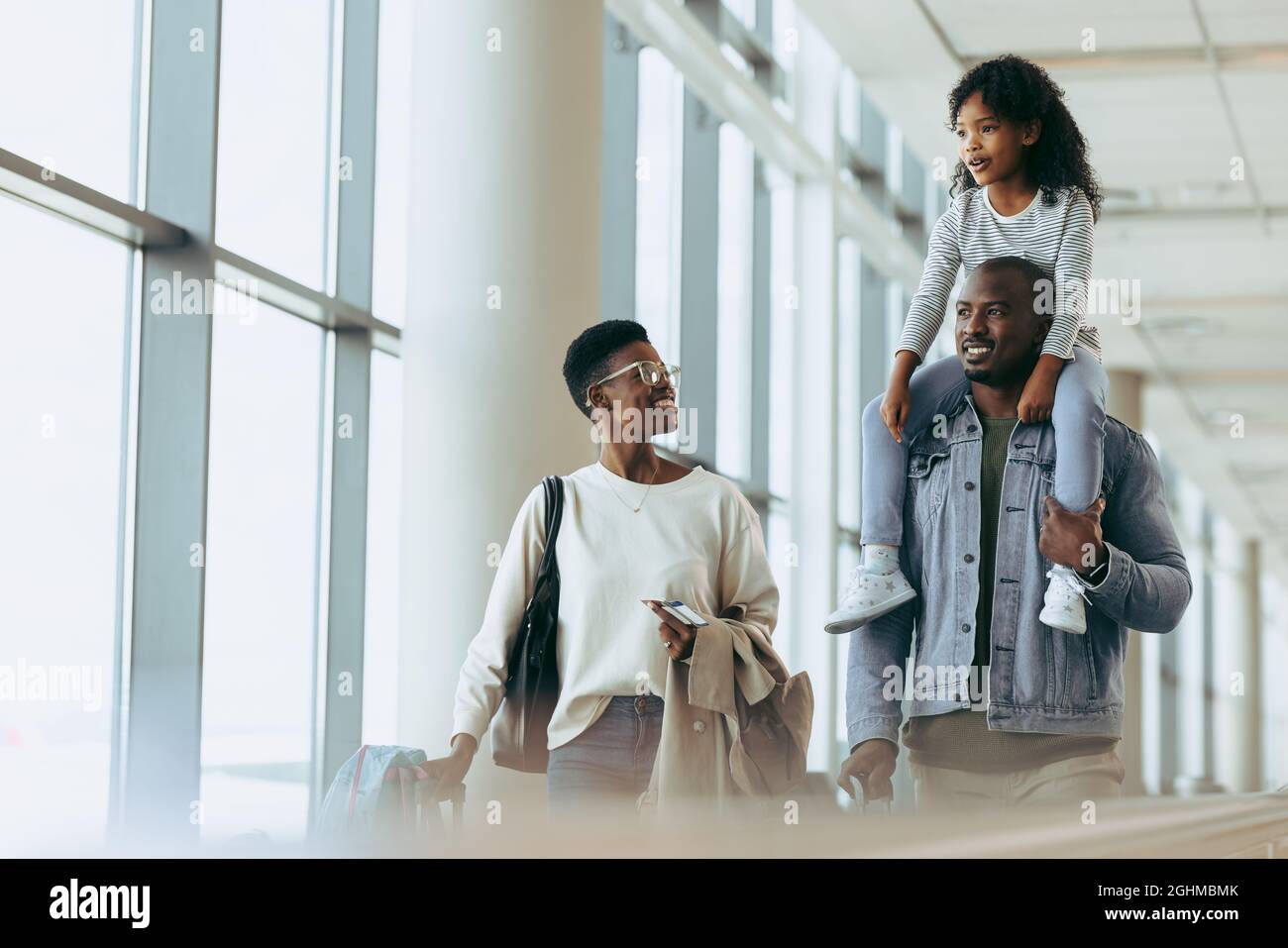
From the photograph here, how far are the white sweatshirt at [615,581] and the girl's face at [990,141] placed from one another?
0.69m

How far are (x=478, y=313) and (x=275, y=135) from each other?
1.12 m

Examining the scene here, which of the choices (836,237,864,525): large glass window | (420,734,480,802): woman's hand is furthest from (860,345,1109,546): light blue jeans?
(836,237,864,525): large glass window

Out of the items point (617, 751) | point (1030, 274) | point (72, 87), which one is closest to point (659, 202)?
point (72, 87)

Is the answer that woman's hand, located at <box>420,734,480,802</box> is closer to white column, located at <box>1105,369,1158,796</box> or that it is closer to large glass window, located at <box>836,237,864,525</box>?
large glass window, located at <box>836,237,864,525</box>

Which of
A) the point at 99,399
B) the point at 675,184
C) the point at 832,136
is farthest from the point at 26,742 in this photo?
the point at 832,136

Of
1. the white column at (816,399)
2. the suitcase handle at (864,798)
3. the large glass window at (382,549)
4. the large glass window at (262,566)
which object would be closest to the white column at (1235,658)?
the white column at (816,399)

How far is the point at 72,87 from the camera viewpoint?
4.35m

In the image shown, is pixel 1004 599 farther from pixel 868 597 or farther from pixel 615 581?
pixel 615 581

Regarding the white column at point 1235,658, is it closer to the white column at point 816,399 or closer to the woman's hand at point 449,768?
the white column at point 816,399

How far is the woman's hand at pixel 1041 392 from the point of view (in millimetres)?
1971

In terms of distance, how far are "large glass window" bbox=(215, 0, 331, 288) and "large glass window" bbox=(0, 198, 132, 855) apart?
2.21 feet

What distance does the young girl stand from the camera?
197 cm

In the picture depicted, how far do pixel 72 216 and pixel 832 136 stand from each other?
6.44 m

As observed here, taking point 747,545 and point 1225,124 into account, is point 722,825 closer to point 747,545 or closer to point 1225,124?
point 747,545
